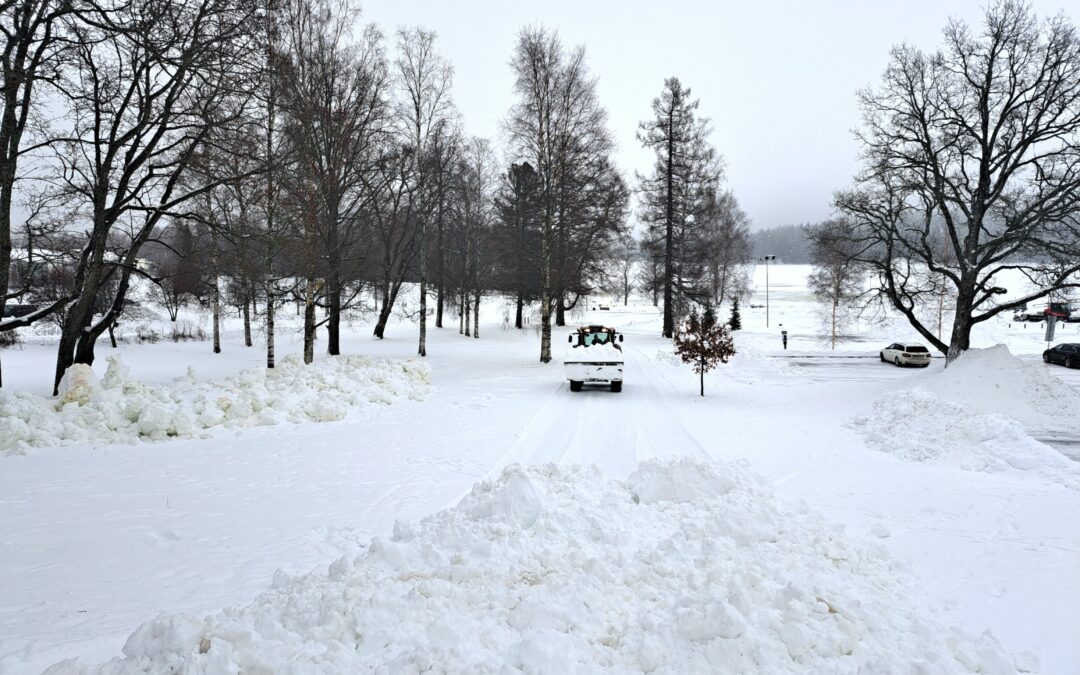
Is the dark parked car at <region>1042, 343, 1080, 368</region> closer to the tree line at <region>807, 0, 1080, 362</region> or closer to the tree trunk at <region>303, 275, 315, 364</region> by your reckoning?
the tree line at <region>807, 0, 1080, 362</region>

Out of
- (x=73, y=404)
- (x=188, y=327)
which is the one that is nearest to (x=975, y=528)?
(x=73, y=404)

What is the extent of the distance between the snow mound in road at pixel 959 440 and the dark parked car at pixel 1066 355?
2069 centimetres

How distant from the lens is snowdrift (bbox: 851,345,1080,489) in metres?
8.37

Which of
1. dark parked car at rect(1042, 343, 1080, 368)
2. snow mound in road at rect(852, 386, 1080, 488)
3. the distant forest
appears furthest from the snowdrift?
the distant forest

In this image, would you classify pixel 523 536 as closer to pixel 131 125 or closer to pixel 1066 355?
pixel 131 125

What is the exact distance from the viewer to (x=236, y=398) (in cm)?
1038

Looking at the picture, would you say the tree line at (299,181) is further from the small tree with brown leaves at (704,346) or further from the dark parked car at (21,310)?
the small tree with brown leaves at (704,346)

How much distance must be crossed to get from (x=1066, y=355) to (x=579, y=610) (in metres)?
31.6

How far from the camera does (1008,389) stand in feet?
42.1

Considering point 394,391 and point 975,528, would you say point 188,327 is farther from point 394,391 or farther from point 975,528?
point 975,528

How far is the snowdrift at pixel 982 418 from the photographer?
27.5 feet

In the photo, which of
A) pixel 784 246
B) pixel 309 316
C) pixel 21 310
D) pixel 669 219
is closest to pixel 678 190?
pixel 669 219

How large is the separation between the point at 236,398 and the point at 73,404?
2.42 m

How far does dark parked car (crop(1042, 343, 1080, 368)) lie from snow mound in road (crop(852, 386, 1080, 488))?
67.9 feet
